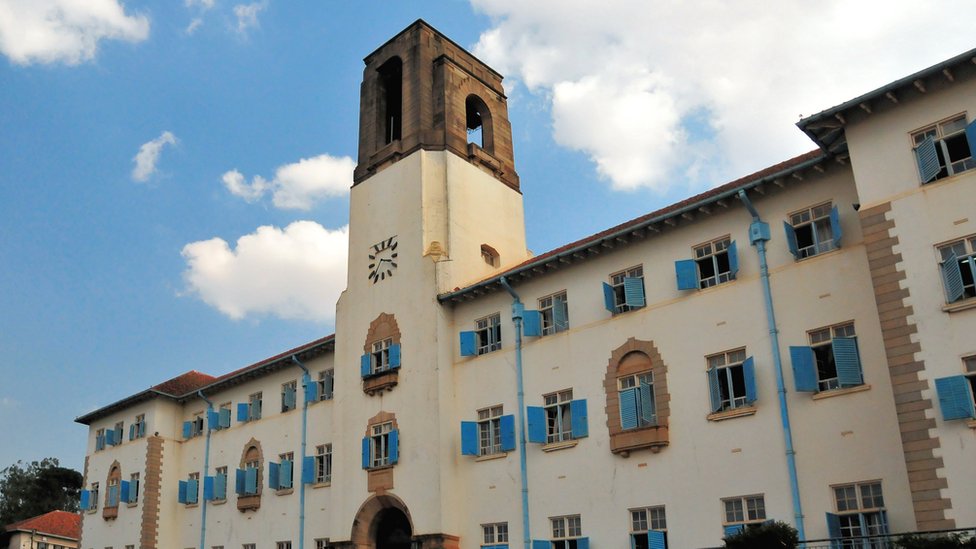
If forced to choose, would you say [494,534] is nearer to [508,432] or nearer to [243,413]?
[508,432]

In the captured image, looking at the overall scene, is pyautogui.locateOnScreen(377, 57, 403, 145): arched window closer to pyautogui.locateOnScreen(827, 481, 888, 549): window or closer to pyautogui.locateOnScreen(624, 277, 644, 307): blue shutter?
pyautogui.locateOnScreen(624, 277, 644, 307): blue shutter

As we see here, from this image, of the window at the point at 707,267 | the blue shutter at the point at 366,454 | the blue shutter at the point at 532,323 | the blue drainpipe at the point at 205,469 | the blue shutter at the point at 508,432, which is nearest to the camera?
the window at the point at 707,267

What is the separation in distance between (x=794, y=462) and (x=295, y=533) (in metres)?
22.5

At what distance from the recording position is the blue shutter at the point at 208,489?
43.0m

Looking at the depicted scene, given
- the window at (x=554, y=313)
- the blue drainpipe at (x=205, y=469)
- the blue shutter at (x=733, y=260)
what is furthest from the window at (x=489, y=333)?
Answer: the blue drainpipe at (x=205, y=469)

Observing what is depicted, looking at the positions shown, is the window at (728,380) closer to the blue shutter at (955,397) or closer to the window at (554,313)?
the blue shutter at (955,397)

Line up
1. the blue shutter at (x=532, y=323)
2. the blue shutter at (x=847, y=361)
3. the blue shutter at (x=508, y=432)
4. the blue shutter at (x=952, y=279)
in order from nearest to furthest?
the blue shutter at (x=952, y=279) → the blue shutter at (x=847, y=361) → the blue shutter at (x=508, y=432) → the blue shutter at (x=532, y=323)

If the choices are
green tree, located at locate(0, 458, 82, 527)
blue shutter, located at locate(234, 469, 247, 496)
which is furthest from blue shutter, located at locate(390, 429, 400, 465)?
green tree, located at locate(0, 458, 82, 527)

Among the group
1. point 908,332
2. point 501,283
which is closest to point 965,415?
point 908,332

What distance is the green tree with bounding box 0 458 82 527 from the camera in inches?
3686

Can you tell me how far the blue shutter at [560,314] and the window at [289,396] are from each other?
612 inches

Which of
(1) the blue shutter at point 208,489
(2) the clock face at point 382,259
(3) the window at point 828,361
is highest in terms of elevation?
(2) the clock face at point 382,259

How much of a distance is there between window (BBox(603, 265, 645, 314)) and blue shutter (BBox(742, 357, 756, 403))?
4.46 m

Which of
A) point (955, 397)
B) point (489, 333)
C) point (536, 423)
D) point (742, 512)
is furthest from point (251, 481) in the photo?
point (955, 397)
